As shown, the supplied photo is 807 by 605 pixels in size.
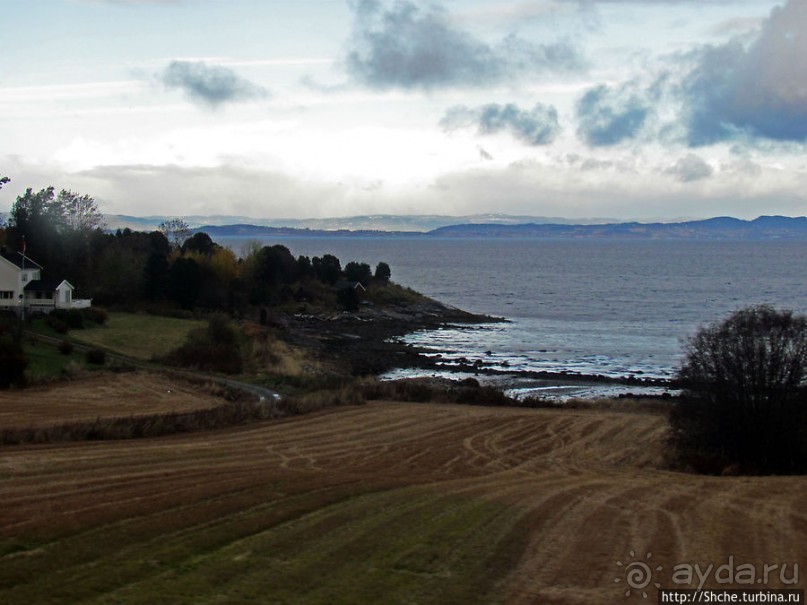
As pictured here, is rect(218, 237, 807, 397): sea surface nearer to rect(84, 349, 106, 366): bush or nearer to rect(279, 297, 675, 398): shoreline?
rect(279, 297, 675, 398): shoreline

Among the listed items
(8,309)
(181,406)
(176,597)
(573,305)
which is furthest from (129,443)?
(573,305)

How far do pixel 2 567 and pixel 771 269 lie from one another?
611ft

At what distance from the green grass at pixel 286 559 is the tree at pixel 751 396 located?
11.9 metres

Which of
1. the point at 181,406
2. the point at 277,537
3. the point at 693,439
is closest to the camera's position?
the point at 277,537

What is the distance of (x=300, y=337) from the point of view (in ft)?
232

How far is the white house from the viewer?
6009cm

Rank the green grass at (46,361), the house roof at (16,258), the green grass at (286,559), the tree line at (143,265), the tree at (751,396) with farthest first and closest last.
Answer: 1. the tree line at (143,265)
2. the house roof at (16,258)
3. the green grass at (46,361)
4. the tree at (751,396)
5. the green grass at (286,559)

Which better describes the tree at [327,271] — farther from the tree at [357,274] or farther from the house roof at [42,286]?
the house roof at [42,286]

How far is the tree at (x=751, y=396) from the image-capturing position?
2445 centimetres

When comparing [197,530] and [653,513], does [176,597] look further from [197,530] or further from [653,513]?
[653,513]

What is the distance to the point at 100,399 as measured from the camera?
34.2 metres

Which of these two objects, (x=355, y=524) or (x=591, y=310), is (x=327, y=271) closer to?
(x=591, y=310)

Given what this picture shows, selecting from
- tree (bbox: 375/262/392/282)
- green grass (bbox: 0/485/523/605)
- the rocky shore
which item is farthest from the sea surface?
green grass (bbox: 0/485/523/605)

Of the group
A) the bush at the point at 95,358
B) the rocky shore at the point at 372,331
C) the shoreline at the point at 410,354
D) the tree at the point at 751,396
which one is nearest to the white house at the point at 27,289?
the bush at the point at 95,358
